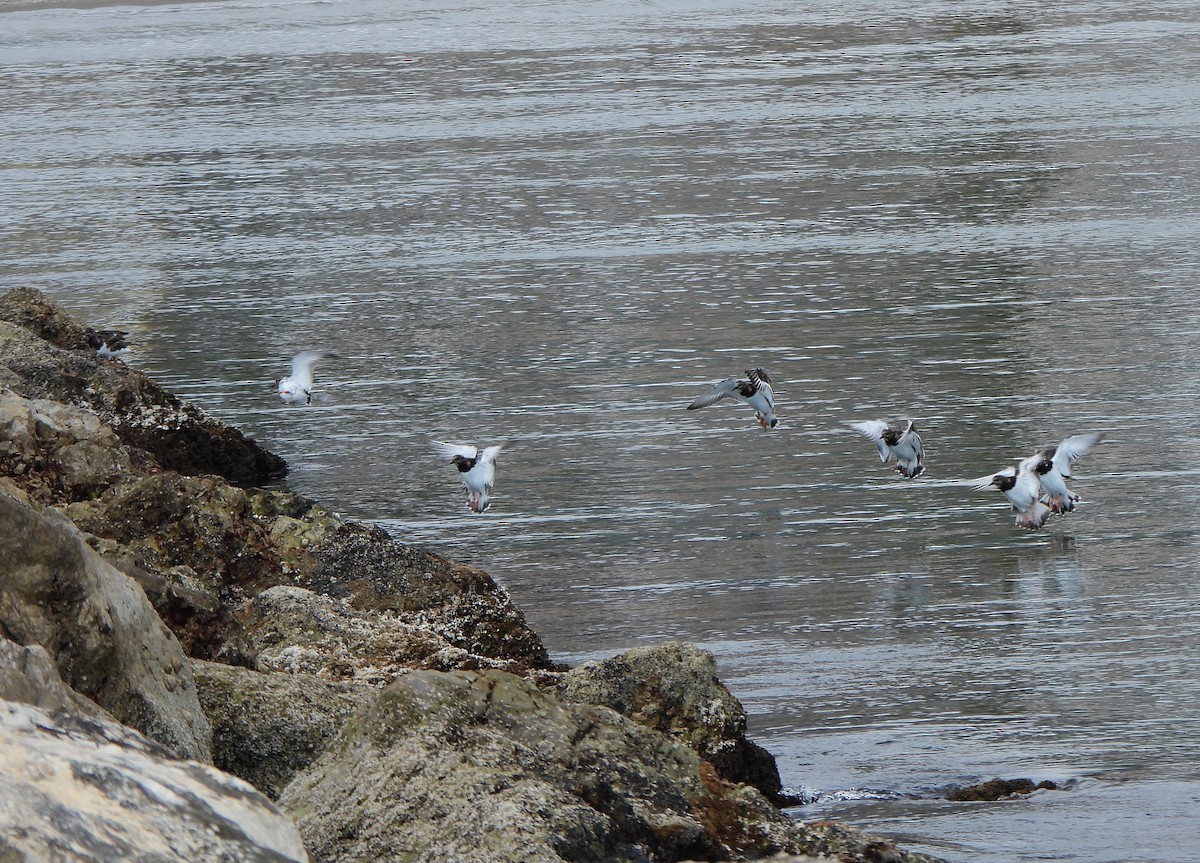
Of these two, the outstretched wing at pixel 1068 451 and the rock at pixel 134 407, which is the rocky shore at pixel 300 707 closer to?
the rock at pixel 134 407

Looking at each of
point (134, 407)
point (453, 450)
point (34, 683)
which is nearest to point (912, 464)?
point (453, 450)

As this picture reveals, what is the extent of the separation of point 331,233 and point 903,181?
A: 964 cm

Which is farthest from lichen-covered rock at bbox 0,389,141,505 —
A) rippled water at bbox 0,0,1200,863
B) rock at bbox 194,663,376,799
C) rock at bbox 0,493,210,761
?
rock at bbox 0,493,210,761

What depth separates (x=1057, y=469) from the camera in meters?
13.0

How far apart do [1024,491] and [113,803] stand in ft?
32.5

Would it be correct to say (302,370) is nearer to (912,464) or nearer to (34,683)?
(912,464)

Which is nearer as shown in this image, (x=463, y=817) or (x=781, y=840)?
(x=463, y=817)

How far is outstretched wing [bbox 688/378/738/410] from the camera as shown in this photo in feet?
48.0

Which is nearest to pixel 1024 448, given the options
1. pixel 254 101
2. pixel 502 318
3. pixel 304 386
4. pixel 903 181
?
pixel 304 386

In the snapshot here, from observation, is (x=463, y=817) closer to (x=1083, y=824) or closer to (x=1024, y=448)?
(x=1083, y=824)

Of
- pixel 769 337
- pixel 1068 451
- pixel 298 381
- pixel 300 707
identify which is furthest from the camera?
pixel 769 337

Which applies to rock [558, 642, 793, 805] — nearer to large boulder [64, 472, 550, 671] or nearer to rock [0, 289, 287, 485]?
large boulder [64, 472, 550, 671]

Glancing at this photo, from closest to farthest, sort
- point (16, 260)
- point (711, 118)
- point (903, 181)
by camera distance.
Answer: point (16, 260) < point (903, 181) < point (711, 118)

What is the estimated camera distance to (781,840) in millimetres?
6891
